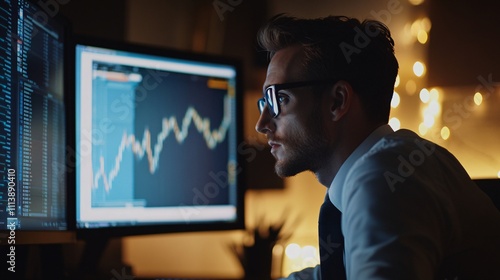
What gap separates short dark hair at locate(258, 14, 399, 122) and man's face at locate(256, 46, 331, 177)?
0.10ft

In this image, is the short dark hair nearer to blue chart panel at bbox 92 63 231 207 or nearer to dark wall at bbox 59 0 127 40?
blue chart panel at bbox 92 63 231 207

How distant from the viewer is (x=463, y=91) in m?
1.92

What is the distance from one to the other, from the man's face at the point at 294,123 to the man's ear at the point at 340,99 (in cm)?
3

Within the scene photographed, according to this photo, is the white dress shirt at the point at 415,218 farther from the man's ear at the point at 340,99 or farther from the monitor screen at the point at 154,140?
the monitor screen at the point at 154,140

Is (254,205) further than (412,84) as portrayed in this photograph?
Yes

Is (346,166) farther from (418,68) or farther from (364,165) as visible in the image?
(418,68)

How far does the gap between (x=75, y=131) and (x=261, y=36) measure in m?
0.46

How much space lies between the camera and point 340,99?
3.95ft

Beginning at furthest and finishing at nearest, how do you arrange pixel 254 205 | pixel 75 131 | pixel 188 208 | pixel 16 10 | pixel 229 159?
pixel 254 205 → pixel 229 159 → pixel 188 208 → pixel 75 131 → pixel 16 10

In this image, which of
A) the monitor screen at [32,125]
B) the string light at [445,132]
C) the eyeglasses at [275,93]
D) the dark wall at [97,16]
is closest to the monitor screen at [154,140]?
the monitor screen at [32,125]

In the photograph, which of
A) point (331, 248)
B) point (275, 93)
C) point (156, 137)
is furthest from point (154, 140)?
point (331, 248)

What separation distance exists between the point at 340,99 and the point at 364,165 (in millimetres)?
359

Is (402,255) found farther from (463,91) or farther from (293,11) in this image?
(293,11)

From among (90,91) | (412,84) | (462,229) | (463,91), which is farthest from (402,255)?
(412,84)
